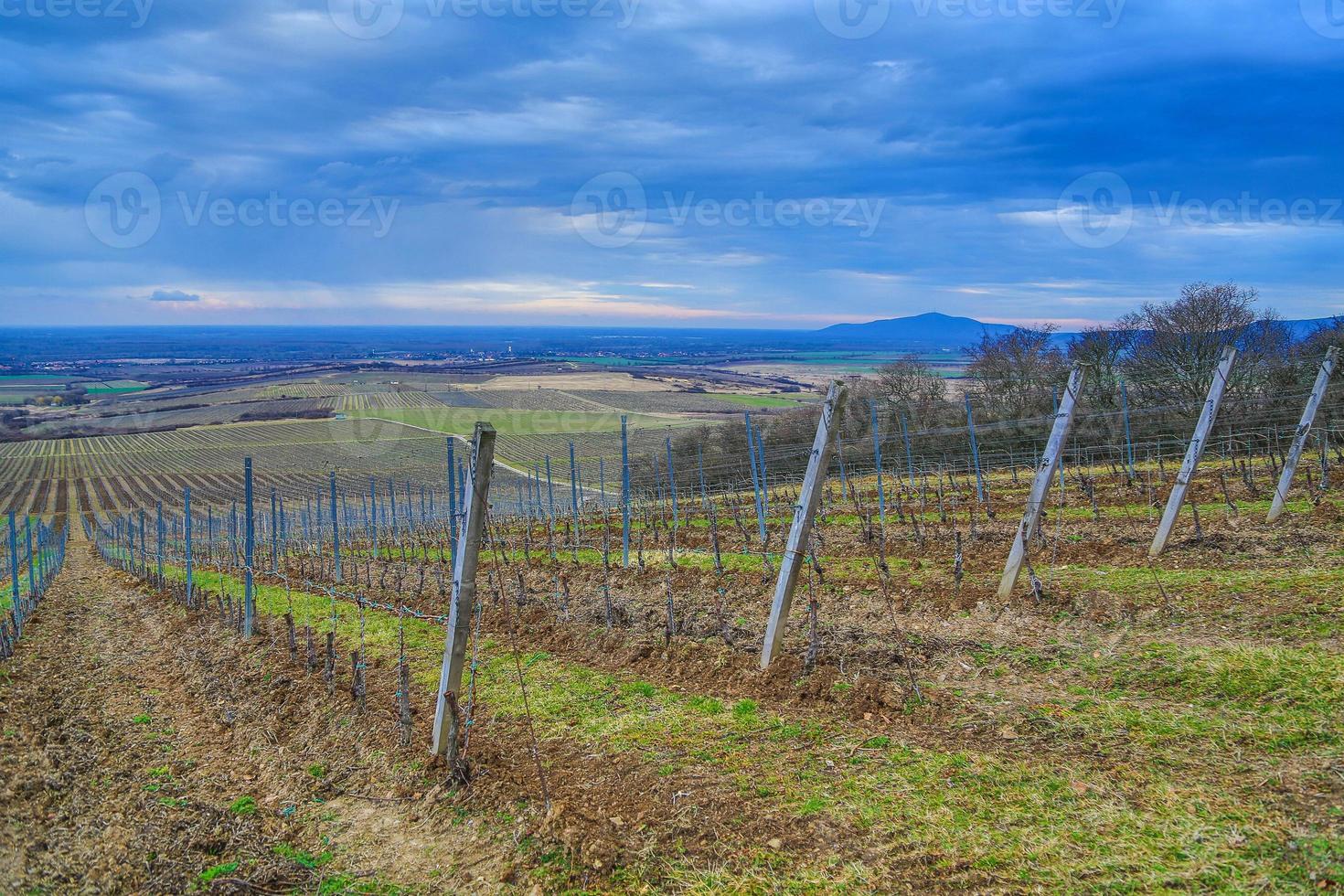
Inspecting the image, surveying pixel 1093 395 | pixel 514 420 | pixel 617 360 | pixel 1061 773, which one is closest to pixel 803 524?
pixel 1061 773

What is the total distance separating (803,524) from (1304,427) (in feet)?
27.1

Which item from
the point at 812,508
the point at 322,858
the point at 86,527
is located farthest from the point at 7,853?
the point at 86,527

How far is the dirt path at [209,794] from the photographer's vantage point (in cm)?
479

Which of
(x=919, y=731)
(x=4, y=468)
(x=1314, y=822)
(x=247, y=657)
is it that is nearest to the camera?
(x=1314, y=822)

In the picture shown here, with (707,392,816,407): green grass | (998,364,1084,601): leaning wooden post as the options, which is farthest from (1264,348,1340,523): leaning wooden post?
(707,392,816,407): green grass

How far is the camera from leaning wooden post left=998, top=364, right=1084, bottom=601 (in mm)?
8922

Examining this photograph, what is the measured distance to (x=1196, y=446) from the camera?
9930mm

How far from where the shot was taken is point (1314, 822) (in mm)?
4203

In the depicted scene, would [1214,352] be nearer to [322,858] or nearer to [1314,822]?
[1314,822]

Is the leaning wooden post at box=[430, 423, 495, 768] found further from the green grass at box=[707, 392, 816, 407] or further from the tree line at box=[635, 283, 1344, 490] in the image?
the green grass at box=[707, 392, 816, 407]

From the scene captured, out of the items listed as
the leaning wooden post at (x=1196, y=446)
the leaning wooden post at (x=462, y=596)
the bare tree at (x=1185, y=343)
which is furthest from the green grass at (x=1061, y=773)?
the bare tree at (x=1185, y=343)

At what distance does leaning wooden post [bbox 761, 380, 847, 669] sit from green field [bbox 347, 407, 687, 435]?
5941 cm

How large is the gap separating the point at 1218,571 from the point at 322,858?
971 cm

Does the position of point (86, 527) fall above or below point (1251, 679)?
below
